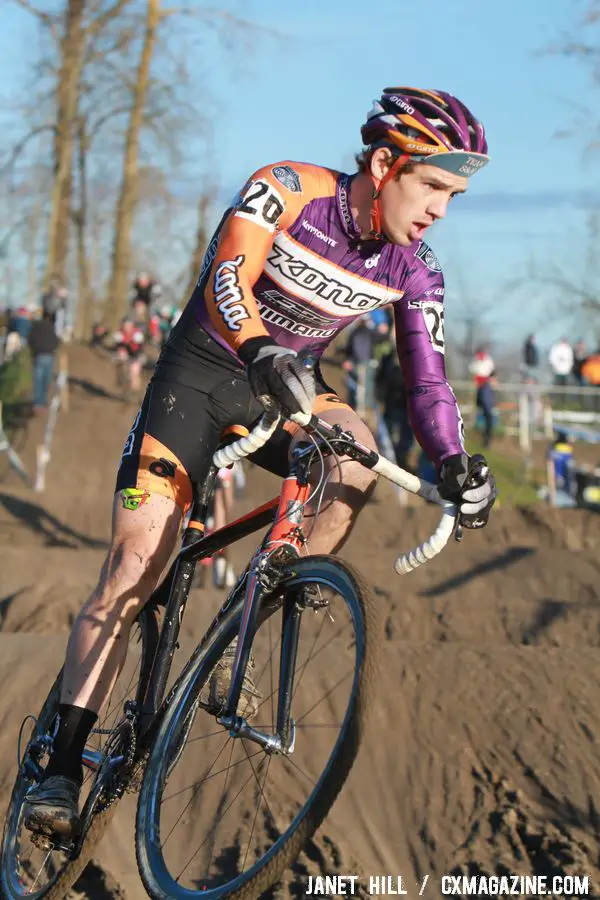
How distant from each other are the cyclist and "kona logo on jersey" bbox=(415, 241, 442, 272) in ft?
0.04

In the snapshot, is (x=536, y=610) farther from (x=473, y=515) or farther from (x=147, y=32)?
(x=147, y=32)

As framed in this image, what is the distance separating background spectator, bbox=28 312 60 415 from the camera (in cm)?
2209

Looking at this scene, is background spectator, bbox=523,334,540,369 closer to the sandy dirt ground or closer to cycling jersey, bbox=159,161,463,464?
the sandy dirt ground

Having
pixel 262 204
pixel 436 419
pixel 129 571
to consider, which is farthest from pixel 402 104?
pixel 129 571

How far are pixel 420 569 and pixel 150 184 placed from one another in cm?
2354

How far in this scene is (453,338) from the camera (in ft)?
230

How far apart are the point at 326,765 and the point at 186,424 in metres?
1.32

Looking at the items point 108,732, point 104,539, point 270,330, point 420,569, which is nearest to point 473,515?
point 270,330

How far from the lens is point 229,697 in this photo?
3.71 meters

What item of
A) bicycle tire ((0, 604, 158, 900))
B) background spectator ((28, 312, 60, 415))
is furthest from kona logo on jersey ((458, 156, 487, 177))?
background spectator ((28, 312, 60, 415))

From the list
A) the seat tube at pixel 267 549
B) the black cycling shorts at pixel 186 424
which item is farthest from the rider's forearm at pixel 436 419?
the seat tube at pixel 267 549

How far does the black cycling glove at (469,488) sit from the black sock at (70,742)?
154cm

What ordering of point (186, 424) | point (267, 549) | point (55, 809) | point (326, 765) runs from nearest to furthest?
point (326, 765)
point (267, 549)
point (55, 809)
point (186, 424)

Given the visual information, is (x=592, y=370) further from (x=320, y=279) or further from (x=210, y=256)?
(x=210, y=256)
